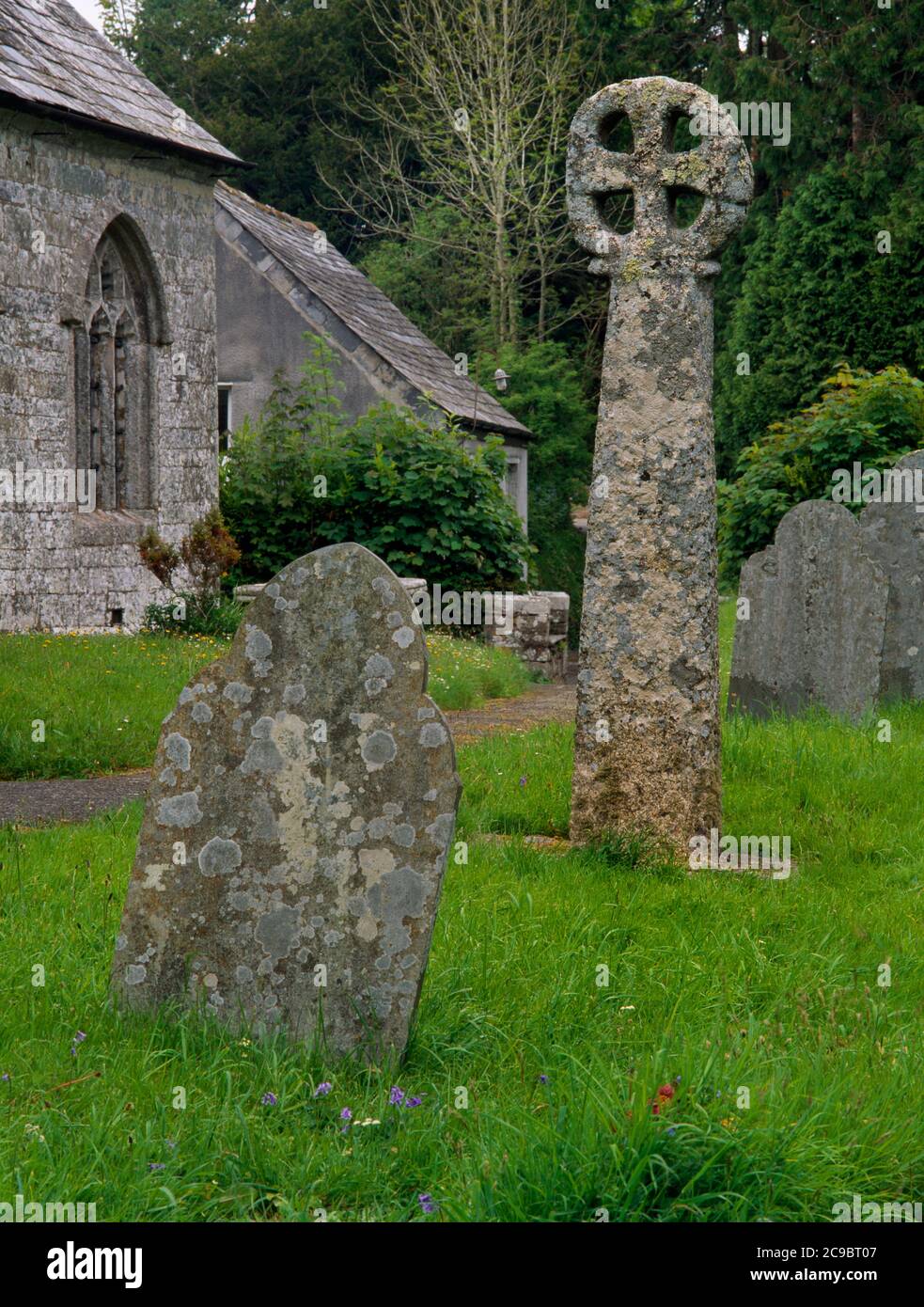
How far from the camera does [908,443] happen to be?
51.7 feet

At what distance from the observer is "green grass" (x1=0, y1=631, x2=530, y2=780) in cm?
869

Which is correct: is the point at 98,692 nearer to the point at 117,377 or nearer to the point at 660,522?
the point at 660,522

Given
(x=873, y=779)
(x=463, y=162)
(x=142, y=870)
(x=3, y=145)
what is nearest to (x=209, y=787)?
(x=142, y=870)

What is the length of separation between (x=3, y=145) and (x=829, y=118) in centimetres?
1534

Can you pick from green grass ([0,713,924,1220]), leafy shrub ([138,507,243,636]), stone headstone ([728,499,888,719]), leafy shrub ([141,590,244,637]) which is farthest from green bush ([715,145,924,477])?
green grass ([0,713,924,1220])

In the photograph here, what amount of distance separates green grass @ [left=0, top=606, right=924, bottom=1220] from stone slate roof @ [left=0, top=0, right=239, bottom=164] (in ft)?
33.2

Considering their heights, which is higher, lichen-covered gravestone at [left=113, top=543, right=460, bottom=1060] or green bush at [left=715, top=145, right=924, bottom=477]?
green bush at [left=715, top=145, right=924, bottom=477]

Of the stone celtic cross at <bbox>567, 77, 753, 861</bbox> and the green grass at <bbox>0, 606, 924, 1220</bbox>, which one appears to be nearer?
the green grass at <bbox>0, 606, 924, 1220</bbox>

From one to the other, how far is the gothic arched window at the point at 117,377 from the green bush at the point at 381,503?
1988mm

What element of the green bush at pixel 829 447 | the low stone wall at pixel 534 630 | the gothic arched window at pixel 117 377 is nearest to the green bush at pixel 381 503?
the low stone wall at pixel 534 630

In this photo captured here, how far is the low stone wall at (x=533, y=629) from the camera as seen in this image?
16.5 meters

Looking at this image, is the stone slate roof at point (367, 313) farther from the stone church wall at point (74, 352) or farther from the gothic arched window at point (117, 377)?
the gothic arched window at point (117, 377)

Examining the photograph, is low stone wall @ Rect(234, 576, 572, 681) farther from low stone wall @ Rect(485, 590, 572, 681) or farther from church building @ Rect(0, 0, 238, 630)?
church building @ Rect(0, 0, 238, 630)

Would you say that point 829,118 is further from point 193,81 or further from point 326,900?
point 326,900
